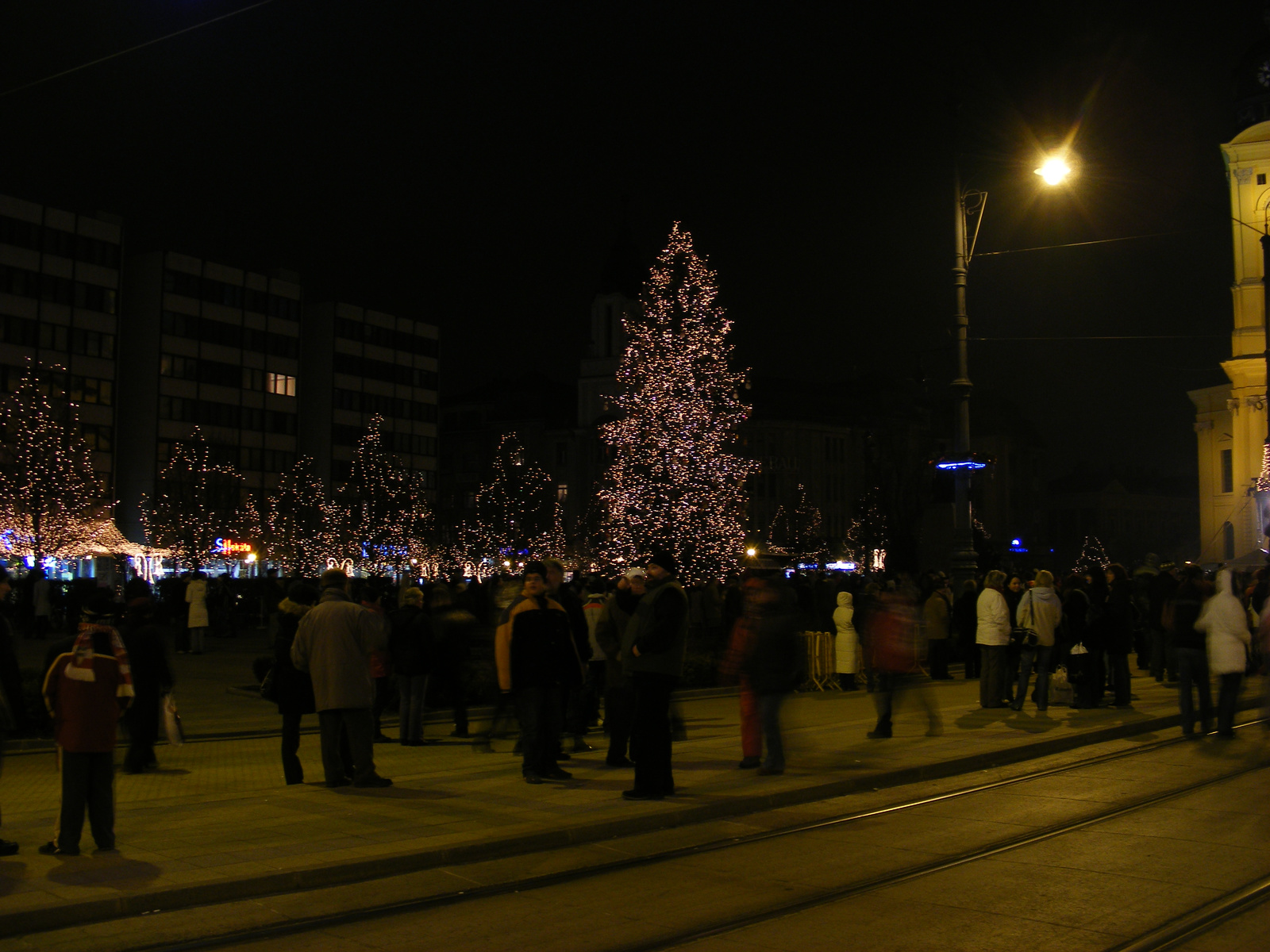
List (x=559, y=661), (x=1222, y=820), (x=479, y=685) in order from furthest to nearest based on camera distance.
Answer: (x=479, y=685)
(x=559, y=661)
(x=1222, y=820)

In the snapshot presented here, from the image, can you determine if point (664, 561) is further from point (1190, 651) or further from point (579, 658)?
point (1190, 651)

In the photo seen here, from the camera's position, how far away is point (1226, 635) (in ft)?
43.6

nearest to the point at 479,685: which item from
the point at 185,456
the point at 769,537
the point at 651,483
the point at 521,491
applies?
the point at 651,483

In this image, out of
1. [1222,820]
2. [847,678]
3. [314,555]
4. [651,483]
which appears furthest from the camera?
[314,555]

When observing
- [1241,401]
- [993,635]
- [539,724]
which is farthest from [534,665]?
[1241,401]

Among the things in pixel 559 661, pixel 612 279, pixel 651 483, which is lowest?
pixel 559 661

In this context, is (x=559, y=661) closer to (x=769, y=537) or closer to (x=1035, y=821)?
(x=1035, y=821)

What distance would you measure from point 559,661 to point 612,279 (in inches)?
2851

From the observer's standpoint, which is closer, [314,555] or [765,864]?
[765,864]

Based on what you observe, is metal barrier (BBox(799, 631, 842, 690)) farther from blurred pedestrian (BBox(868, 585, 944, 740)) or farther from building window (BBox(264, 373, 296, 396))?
building window (BBox(264, 373, 296, 396))

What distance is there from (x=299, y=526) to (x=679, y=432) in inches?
1704

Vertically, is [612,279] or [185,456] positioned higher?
[612,279]

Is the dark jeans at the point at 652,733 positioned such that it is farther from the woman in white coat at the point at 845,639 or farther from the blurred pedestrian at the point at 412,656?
the woman in white coat at the point at 845,639

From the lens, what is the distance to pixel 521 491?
79.6 metres
